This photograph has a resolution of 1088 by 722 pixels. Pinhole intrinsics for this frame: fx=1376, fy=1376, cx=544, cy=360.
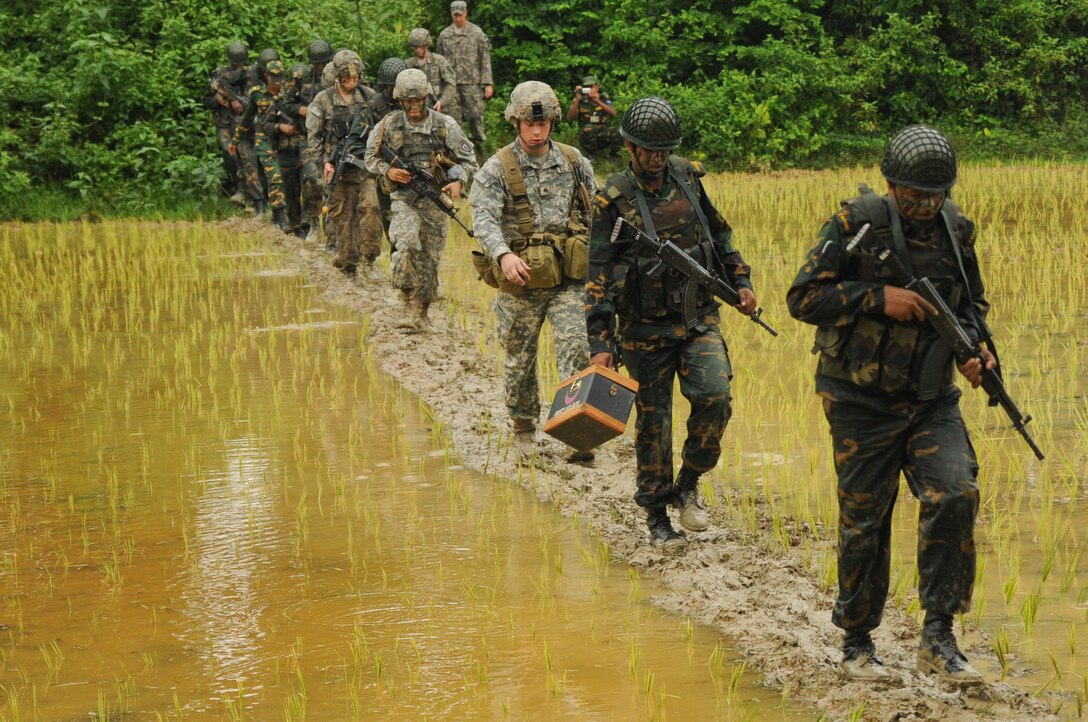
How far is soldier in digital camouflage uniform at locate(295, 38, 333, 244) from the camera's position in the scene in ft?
47.9

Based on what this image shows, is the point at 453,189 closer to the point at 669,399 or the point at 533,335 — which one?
the point at 533,335

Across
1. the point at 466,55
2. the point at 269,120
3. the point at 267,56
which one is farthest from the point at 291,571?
the point at 466,55

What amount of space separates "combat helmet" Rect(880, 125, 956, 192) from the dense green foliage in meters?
16.6

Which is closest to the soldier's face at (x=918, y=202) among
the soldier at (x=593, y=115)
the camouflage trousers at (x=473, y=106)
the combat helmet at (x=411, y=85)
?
the combat helmet at (x=411, y=85)

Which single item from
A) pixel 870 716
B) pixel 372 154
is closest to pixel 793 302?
pixel 870 716

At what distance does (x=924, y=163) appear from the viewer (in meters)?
4.09

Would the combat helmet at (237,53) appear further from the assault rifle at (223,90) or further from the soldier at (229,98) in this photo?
the assault rifle at (223,90)

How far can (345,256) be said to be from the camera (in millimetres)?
13094

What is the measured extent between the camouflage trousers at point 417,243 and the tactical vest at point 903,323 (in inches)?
256

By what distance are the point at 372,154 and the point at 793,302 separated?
6461mm

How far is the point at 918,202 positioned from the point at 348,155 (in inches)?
344

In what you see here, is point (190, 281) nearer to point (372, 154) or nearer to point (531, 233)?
point (372, 154)

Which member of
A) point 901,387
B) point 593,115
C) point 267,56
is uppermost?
point 267,56

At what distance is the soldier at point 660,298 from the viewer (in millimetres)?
5625
